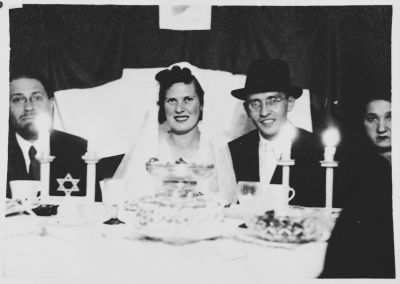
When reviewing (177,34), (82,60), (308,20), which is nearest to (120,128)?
(82,60)

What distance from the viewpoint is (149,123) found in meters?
1.76

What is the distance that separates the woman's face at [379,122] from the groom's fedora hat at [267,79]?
0.29 metres

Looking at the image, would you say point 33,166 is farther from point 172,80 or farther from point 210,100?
point 210,100

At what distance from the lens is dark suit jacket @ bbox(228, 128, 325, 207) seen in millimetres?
1731

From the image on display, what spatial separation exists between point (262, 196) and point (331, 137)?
0.37 metres

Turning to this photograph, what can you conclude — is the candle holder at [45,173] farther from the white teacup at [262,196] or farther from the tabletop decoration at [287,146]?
the tabletop decoration at [287,146]

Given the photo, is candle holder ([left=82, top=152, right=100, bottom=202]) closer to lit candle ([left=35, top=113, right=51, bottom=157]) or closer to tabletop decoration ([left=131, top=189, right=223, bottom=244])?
lit candle ([left=35, top=113, right=51, bottom=157])

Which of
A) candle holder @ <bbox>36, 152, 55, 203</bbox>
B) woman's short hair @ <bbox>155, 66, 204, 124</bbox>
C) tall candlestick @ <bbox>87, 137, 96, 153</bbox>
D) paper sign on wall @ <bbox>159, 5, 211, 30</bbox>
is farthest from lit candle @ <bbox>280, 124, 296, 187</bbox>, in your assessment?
candle holder @ <bbox>36, 152, 55, 203</bbox>

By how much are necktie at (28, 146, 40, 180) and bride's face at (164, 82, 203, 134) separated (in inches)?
21.7

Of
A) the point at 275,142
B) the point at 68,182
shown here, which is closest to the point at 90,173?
the point at 68,182

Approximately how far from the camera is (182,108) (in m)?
1.76

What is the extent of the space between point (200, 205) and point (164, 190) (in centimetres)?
16

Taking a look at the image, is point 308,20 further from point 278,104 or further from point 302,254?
point 302,254

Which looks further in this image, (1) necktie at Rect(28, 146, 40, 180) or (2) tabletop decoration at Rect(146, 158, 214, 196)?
(1) necktie at Rect(28, 146, 40, 180)
